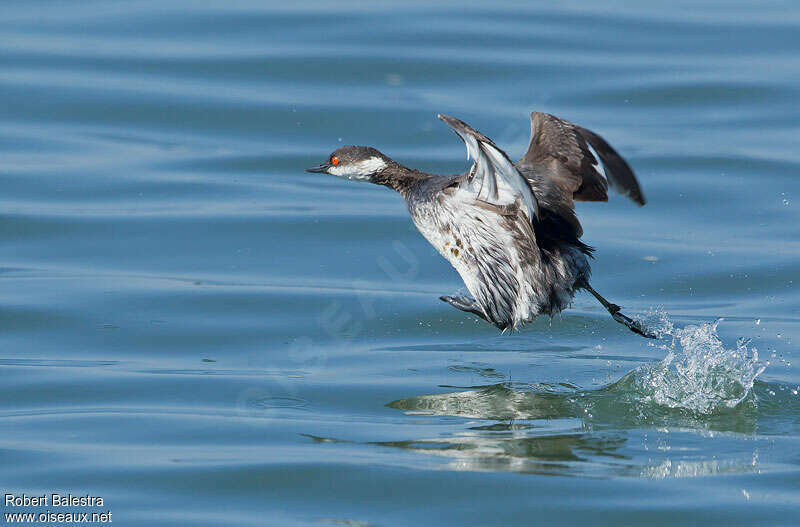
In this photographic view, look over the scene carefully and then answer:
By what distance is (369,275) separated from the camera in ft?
35.2

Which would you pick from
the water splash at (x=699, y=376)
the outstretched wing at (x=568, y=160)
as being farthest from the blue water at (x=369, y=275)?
the outstretched wing at (x=568, y=160)

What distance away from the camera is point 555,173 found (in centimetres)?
835

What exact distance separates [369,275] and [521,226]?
296 centimetres

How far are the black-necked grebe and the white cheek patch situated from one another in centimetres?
42

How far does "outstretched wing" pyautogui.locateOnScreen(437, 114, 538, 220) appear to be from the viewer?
7.03m

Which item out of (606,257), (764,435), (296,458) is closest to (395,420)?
(296,458)

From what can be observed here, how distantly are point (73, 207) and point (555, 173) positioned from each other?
5.39 m

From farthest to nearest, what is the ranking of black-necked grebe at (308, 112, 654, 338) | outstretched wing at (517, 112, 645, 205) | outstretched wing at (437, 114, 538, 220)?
outstretched wing at (517, 112, 645, 205) → black-necked grebe at (308, 112, 654, 338) → outstretched wing at (437, 114, 538, 220)

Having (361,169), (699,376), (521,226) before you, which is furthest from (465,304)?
(699,376)

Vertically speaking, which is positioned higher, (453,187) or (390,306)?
(453,187)

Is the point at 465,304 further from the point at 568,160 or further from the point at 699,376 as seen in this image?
the point at 699,376

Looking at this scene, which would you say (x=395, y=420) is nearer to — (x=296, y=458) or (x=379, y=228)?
(x=296, y=458)

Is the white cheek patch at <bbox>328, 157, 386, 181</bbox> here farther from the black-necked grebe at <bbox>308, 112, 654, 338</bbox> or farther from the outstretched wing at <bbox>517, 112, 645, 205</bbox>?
the outstretched wing at <bbox>517, 112, 645, 205</bbox>

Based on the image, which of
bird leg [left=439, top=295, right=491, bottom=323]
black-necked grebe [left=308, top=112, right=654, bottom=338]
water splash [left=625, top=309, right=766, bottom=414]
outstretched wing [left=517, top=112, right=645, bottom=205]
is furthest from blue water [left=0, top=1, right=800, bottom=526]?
outstretched wing [left=517, top=112, right=645, bottom=205]
